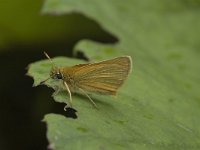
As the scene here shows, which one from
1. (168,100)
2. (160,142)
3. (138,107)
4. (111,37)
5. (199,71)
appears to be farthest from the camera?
(111,37)

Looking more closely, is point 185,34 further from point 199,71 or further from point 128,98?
point 128,98

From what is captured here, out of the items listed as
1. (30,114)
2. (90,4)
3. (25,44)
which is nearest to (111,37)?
(90,4)

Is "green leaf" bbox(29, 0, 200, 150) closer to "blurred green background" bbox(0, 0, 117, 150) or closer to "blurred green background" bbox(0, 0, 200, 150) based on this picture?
"blurred green background" bbox(0, 0, 200, 150)

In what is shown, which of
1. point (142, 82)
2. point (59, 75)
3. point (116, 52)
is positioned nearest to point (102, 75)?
point (59, 75)

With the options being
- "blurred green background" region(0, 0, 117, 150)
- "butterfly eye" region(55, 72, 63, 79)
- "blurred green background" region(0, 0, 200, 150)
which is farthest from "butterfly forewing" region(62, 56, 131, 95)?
"blurred green background" region(0, 0, 117, 150)

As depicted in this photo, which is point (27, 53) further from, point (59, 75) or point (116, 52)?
point (59, 75)

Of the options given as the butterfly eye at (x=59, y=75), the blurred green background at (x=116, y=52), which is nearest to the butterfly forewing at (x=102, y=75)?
the butterfly eye at (x=59, y=75)

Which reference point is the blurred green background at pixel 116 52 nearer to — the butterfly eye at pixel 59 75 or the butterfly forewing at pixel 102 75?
the butterfly forewing at pixel 102 75

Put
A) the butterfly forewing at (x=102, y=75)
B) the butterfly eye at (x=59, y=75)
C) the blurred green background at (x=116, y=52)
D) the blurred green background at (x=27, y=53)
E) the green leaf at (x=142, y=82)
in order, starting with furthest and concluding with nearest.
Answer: the blurred green background at (x=27, y=53)
the blurred green background at (x=116, y=52)
the butterfly eye at (x=59, y=75)
the butterfly forewing at (x=102, y=75)
the green leaf at (x=142, y=82)
